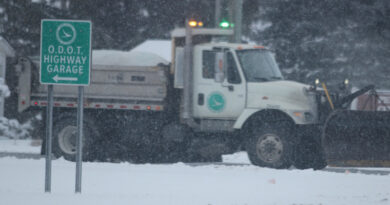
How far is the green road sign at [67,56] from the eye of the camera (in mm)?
8422

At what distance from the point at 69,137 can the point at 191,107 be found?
276cm

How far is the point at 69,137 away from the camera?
46.8 feet

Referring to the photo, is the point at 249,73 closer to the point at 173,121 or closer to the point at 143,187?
the point at 173,121

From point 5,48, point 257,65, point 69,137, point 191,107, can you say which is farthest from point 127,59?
point 5,48

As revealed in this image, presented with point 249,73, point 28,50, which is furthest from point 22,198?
point 28,50

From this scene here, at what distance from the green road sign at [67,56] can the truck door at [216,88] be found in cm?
510

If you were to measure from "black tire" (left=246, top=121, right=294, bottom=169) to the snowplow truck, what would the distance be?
0.06 ft

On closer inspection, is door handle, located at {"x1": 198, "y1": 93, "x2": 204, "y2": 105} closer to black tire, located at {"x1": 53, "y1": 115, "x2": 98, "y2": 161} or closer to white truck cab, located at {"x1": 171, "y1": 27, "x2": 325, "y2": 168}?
white truck cab, located at {"x1": 171, "y1": 27, "x2": 325, "y2": 168}

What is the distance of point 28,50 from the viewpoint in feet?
105

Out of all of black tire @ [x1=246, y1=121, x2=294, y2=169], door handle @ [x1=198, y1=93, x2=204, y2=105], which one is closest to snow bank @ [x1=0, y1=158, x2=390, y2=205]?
black tire @ [x1=246, y1=121, x2=294, y2=169]

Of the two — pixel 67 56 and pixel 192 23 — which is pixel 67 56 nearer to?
pixel 67 56

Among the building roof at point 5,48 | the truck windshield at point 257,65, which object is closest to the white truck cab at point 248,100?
the truck windshield at point 257,65

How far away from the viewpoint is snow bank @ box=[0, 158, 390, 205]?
28.2ft

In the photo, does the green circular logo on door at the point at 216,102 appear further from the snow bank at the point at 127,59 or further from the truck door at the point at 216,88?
the snow bank at the point at 127,59
